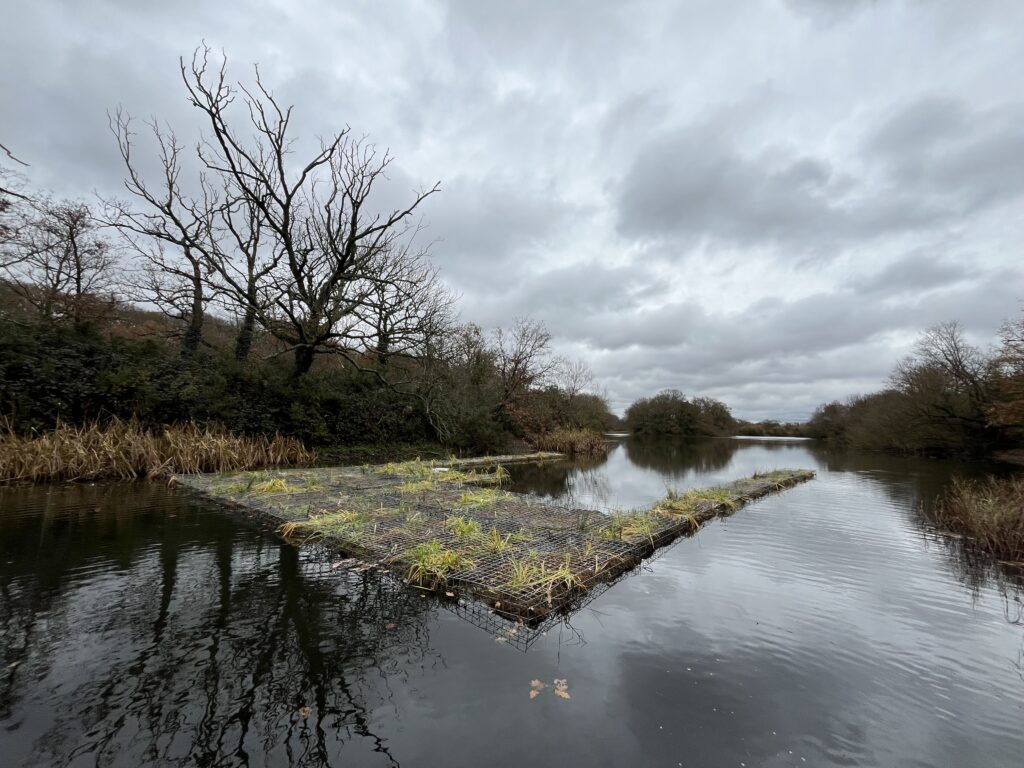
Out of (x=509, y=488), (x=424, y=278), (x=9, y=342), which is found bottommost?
(x=509, y=488)

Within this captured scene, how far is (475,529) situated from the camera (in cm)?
442

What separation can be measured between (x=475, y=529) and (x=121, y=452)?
725 centimetres

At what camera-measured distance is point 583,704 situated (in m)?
1.99

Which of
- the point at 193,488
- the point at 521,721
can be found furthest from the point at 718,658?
the point at 193,488

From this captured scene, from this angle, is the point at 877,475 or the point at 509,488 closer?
the point at 509,488

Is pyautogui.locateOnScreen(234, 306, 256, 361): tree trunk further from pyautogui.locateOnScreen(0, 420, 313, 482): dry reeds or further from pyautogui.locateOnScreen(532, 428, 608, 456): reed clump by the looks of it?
pyautogui.locateOnScreen(532, 428, 608, 456): reed clump

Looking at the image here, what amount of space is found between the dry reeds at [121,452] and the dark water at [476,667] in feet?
13.7

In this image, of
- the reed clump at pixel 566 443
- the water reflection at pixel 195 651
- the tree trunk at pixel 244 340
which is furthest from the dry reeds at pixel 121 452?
the reed clump at pixel 566 443

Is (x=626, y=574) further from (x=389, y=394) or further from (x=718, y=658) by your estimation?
(x=389, y=394)

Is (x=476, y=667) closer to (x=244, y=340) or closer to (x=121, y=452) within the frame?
(x=121, y=452)

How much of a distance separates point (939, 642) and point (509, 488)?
6.80 meters

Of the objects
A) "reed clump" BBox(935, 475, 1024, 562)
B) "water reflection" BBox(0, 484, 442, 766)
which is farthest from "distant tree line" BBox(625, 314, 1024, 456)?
"water reflection" BBox(0, 484, 442, 766)

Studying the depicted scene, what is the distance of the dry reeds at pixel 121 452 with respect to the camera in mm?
6906

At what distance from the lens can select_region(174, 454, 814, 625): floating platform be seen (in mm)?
3188
